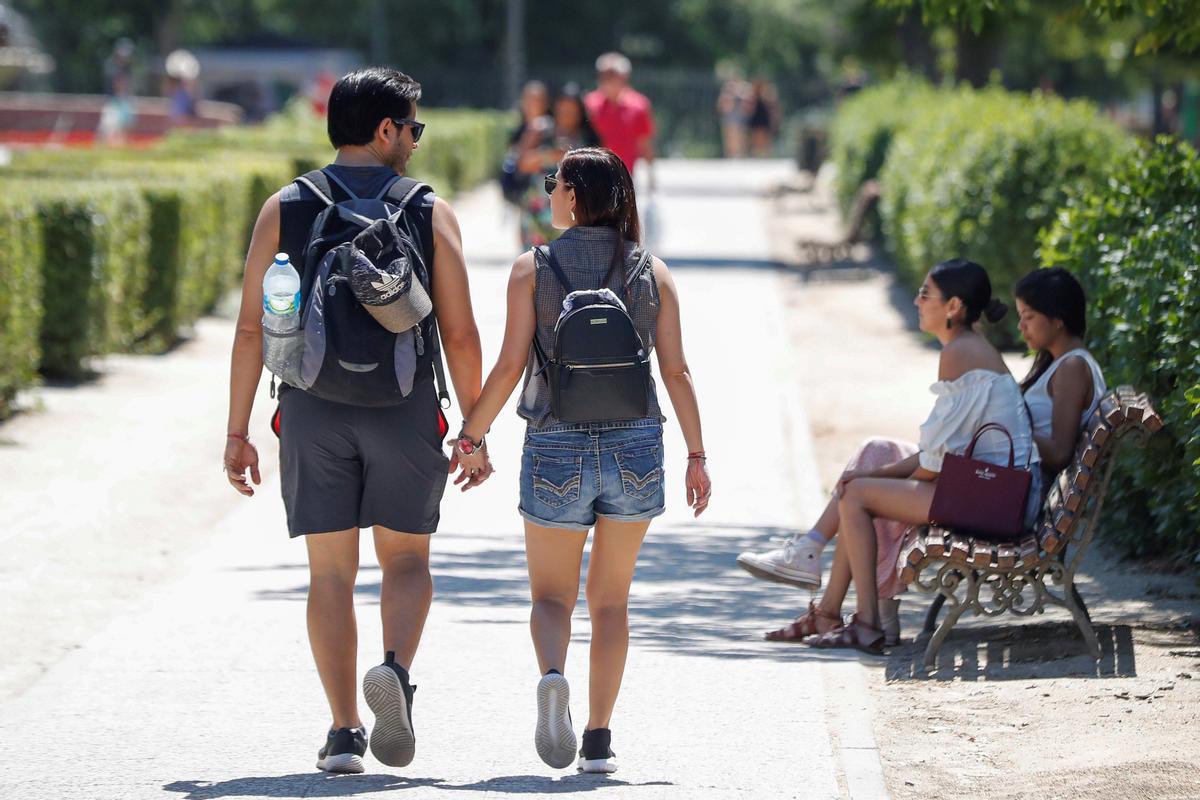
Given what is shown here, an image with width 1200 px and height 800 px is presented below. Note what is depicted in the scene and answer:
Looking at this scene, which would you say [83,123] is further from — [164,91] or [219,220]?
[219,220]

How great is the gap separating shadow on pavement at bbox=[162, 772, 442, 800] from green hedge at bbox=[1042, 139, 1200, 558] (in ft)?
9.53

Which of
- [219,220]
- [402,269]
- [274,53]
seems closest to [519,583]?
[402,269]

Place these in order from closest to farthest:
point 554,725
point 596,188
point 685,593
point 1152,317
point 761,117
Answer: point 554,725, point 596,188, point 1152,317, point 685,593, point 761,117

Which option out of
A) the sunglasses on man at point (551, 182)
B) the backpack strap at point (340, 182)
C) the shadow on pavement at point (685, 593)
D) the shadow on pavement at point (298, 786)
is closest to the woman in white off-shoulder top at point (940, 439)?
the shadow on pavement at point (685, 593)

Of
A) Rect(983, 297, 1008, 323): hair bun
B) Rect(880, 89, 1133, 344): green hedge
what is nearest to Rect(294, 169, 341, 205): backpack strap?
Rect(983, 297, 1008, 323): hair bun

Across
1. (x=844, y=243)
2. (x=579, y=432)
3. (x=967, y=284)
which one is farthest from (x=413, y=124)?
(x=844, y=243)

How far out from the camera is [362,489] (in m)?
4.85

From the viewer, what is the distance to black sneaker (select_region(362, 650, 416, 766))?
15.4ft

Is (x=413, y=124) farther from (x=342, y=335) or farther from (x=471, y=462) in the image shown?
(x=471, y=462)

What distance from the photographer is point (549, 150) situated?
1491cm

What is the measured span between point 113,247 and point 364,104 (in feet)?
26.1

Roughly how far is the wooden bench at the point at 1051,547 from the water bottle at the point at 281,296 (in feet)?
7.78

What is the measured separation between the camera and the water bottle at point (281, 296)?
15.2ft

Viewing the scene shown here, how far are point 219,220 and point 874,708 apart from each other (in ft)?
35.6
